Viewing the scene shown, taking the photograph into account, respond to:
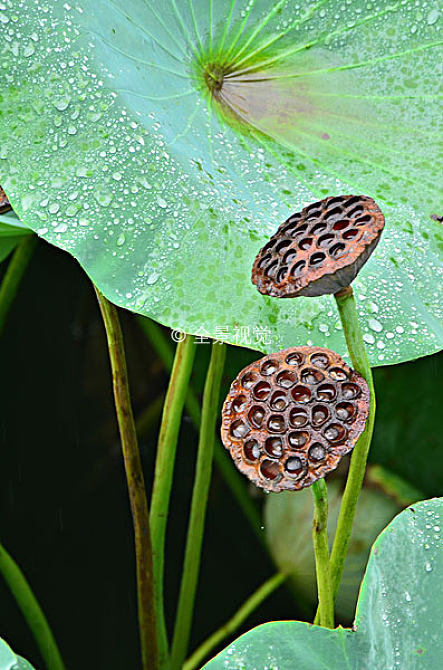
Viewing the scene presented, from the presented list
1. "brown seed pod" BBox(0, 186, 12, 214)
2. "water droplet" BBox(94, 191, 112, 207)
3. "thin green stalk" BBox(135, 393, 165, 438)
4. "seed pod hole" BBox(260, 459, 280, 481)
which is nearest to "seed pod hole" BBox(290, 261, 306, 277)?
"seed pod hole" BBox(260, 459, 280, 481)

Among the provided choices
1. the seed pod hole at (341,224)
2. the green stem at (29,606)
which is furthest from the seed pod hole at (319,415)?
the green stem at (29,606)

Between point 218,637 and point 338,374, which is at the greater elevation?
point 338,374

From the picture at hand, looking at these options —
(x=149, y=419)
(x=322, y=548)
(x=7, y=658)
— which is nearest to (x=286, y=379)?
(x=322, y=548)

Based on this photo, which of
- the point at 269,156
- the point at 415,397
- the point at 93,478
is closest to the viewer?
the point at 269,156

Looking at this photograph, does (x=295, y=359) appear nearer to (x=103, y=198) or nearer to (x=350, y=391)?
(x=350, y=391)

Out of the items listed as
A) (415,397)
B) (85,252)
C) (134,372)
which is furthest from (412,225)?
(134,372)

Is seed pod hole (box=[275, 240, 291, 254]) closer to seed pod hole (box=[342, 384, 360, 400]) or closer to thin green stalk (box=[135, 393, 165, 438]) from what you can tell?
seed pod hole (box=[342, 384, 360, 400])

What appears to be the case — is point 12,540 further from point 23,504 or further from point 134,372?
point 134,372

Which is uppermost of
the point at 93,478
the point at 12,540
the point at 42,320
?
the point at 42,320
